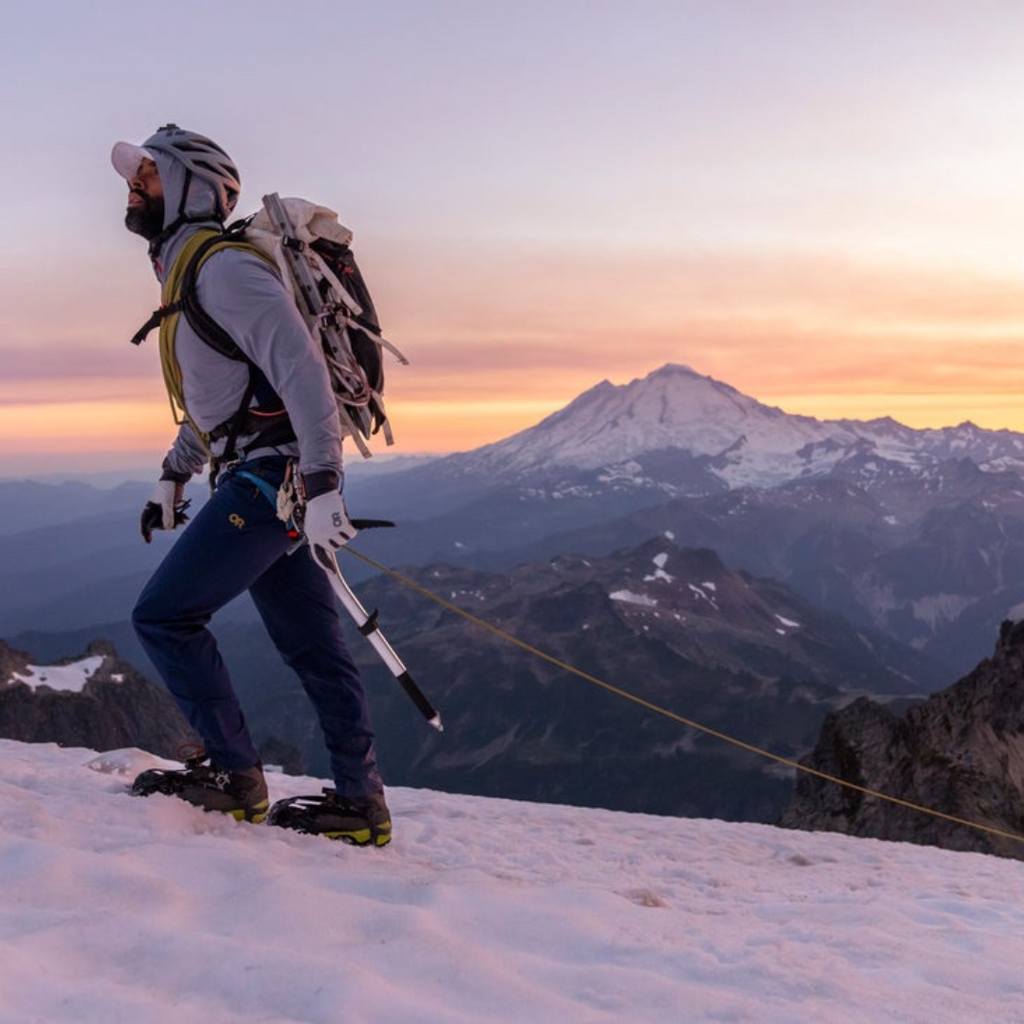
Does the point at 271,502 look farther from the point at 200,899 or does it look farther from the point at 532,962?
the point at 532,962

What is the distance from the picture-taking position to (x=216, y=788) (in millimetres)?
6250

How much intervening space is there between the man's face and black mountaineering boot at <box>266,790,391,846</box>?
3.90 m

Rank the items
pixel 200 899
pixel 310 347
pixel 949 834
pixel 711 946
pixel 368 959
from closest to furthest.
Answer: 1. pixel 368 959
2. pixel 200 899
3. pixel 711 946
4. pixel 310 347
5. pixel 949 834

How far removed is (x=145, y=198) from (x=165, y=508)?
2352 mm

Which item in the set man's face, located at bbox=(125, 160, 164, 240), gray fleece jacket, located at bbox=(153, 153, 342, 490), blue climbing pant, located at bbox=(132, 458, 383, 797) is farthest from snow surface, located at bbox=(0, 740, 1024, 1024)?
man's face, located at bbox=(125, 160, 164, 240)

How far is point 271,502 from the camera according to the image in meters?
5.67

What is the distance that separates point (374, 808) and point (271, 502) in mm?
2314

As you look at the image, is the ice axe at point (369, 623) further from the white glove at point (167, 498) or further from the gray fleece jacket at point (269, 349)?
the white glove at point (167, 498)

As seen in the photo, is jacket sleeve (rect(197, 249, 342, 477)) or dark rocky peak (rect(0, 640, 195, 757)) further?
dark rocky peak (rect(0, 640, 195, 757))

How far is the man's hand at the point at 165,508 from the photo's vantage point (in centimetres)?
711

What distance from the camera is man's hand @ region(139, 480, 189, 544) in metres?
7.11

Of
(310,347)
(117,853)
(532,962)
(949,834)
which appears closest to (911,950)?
(532,962)

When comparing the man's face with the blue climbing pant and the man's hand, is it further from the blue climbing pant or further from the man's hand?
the man's hand

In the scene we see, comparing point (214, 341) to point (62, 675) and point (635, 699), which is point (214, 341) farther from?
point (62, 675)
